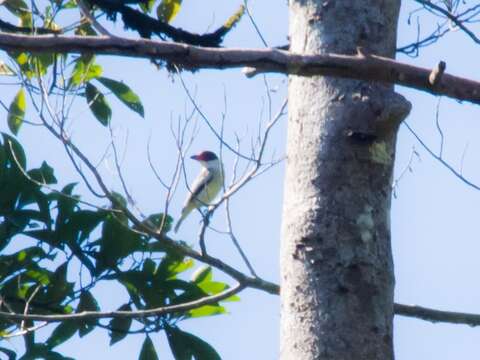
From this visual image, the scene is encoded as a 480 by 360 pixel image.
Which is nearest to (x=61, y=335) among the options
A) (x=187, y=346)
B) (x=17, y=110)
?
(x=187, y=346)

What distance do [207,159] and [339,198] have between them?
8.23m

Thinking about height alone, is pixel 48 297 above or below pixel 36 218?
below

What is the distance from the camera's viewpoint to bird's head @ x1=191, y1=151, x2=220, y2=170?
10.2 meters

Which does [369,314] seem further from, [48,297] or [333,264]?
[48,297]

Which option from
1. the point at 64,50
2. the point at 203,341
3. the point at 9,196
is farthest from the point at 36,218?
the point at 64,50

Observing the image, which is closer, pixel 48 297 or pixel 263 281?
pixel 263 281

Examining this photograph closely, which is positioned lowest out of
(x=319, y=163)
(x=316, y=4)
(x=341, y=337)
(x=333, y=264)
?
(x=341, y=337)

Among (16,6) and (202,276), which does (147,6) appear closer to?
(16,6)

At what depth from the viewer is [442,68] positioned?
218 cm

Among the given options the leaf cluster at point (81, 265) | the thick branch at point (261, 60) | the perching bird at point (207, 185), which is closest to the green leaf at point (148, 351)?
the leaf cluster at point (81, 265)

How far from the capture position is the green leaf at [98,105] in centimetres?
426

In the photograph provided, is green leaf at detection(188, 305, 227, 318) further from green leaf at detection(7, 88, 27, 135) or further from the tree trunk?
the tree trunk

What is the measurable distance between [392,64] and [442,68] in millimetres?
101

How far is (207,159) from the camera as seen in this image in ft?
36.0
